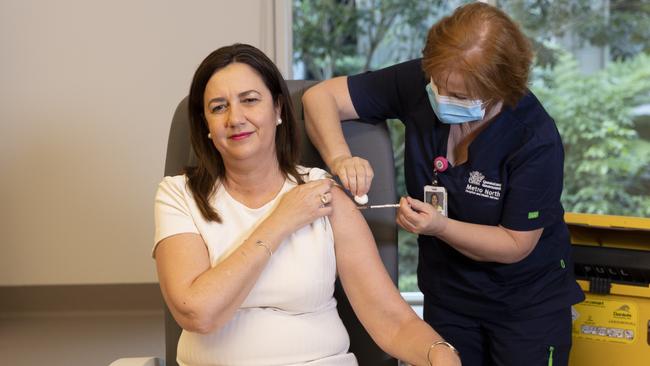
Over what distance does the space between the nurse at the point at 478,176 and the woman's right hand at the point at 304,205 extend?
0.20 feet

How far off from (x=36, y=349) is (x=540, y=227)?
7.70 ft

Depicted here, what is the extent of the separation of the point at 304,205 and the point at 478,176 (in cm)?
44

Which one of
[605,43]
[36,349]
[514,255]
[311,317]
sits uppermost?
[605,43]

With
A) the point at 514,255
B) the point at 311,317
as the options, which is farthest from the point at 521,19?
the point at 311,317

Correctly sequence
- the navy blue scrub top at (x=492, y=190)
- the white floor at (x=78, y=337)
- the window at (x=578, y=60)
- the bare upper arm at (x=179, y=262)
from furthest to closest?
the window at (x=578, y=60) < the white floor at (x=78, y=337) < the navy blue scrub top at (x=492, y=190) < the bare upper arm at (x=179, y=262)

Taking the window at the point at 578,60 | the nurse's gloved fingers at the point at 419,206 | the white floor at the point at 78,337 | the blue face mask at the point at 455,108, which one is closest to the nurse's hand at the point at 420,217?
the nurse's gloved fingers at the point at 419,206

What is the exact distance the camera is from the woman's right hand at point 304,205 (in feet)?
5.47

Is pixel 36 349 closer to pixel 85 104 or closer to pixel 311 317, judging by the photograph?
pixel 85 104

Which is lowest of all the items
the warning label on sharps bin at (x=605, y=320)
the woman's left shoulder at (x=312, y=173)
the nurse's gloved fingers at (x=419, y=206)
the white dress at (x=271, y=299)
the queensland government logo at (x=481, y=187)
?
the warning label on sharps bin at (x=605, y=320)

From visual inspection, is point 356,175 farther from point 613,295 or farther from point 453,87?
point 613,295

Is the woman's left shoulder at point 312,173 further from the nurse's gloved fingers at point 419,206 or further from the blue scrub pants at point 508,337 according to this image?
the blue scrub pants at point 508,337

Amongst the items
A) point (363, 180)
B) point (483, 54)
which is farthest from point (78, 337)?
point (483, 54)

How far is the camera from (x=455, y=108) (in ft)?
5.78

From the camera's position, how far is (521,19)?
3.64 metres
